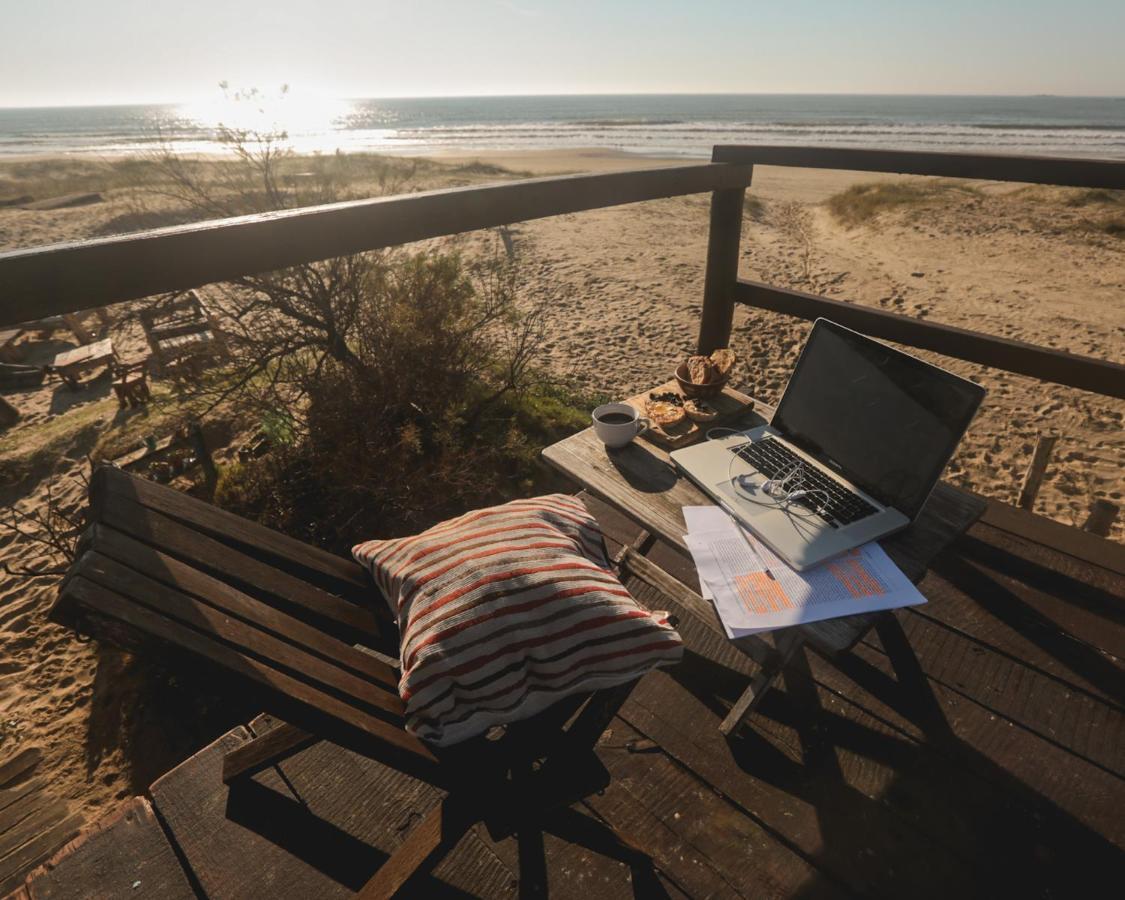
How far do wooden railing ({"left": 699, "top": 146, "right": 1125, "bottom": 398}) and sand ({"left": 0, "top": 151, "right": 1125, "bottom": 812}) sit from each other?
70.2 inches

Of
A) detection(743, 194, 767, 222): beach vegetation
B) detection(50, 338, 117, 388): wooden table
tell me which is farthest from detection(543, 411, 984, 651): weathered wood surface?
detection(743, 194, 767, 222): beach vegetation

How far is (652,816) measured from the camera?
1.70 metres

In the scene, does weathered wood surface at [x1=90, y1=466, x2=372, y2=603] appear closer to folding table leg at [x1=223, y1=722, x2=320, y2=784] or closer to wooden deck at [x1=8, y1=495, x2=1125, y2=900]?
folding table leg at [x1=223, y1=722, x2=320, y2=784]

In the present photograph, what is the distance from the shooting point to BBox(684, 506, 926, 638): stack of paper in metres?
1.30

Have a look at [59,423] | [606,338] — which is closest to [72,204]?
[59,423]

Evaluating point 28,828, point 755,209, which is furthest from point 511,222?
point 755,209

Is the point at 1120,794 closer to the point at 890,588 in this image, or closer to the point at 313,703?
the point at 890,588

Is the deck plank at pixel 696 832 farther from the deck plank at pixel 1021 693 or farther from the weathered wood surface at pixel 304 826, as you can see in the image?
the deck plank at pixel 1021 693

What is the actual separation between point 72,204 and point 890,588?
104 ft

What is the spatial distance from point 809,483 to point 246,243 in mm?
1617

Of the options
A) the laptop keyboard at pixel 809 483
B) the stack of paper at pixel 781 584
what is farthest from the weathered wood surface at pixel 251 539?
the laptop keyboard at pixel 809 483

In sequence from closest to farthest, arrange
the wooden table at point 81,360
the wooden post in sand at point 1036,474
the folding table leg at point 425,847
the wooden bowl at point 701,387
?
the folding table leg at point 425,847 → the wooden bowl at point 701,387 → the wooden post in sand at point 1036,474 → the wooden table at point 81,360

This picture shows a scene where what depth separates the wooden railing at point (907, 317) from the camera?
6.16 feet

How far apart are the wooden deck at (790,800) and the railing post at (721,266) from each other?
1.57 meters
